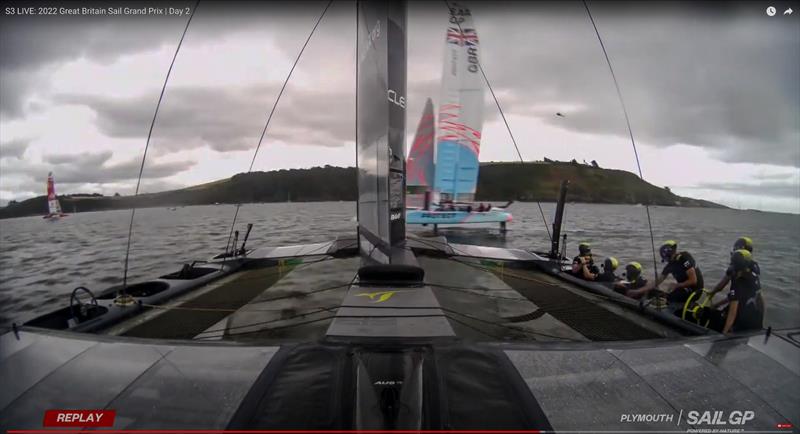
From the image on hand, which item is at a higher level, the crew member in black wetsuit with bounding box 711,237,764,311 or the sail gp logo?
the crew member in black wetsuit with bounding box 711,237,764,311

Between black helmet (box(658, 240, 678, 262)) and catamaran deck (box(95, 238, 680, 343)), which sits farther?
black helmet (box(658, 240, 678, 262))

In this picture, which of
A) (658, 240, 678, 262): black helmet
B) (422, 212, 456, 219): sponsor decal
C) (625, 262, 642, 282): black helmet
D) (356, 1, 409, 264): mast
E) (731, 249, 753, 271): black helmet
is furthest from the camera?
(422, 212, 456, 219): sponsor decal

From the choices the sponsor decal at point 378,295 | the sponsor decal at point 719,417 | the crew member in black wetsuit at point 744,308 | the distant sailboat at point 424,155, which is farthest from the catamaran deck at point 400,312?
the distant sailboat at point 424,155

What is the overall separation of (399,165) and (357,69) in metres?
2.17

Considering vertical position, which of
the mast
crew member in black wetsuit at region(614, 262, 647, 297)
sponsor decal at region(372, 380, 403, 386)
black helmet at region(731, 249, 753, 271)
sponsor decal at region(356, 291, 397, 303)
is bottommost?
crew member in black wetsuit at region(614, 262, 647, 297)

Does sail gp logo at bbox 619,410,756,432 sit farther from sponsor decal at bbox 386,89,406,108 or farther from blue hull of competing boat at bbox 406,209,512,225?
blue hull of competing boat at bbox 406,209,512,225

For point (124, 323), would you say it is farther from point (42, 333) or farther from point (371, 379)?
point (371, 379)

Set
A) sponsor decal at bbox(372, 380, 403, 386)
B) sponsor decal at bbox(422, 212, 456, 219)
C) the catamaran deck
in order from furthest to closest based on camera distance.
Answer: sponsor decal at bbox(422, 212, 456, 219) < the catamaran deck < sponsor decal at bbox(372, 380, 403, 386)

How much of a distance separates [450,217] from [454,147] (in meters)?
5.24

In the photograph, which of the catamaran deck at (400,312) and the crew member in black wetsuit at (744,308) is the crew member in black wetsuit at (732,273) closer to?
the crew member in black wetsuit at (744,308)

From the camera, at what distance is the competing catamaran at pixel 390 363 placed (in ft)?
6.46

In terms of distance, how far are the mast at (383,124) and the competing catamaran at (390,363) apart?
56 millimetres

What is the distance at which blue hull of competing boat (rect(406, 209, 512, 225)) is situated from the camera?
2449cm

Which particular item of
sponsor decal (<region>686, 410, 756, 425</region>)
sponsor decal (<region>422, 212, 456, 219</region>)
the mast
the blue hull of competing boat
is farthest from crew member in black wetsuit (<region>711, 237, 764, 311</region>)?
sponsor decal (<region>422, 212, 456, 219</region>)
